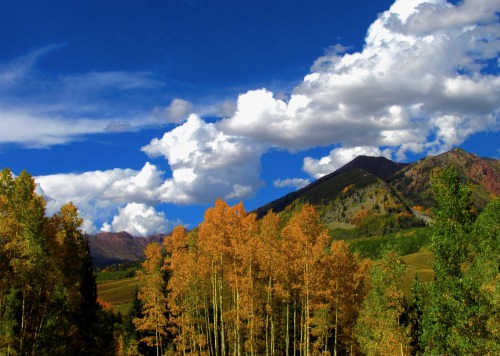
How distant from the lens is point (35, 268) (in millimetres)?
33469

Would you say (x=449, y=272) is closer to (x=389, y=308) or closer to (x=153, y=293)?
(x=389, y=308)

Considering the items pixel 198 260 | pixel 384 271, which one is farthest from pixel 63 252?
pixel 384 271

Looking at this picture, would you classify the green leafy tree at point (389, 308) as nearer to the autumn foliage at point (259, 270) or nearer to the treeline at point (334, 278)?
the treeline at point (334, 278)

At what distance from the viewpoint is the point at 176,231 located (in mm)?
58406

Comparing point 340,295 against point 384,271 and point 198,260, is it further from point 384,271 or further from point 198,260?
point 198,260

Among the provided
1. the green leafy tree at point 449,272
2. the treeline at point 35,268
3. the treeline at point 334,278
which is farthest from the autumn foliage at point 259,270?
the treeline at point 35,268

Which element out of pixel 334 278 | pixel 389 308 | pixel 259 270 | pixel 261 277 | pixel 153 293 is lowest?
pixel 389 308

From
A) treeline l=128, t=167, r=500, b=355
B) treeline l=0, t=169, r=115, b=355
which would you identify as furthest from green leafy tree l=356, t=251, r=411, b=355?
treeline l=0, t=169, r=115, b=355

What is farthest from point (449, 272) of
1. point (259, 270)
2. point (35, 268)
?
point (35, 268)

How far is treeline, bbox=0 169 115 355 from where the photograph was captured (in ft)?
110

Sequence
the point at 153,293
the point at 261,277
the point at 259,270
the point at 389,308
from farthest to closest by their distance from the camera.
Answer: the point at 153,293
the point at 259,270
the point at 261,277
the point at 389,308

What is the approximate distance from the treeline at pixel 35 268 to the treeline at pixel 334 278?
14.0 meters

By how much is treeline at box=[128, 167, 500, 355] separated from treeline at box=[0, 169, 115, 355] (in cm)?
1402

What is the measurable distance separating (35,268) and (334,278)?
32.4m
